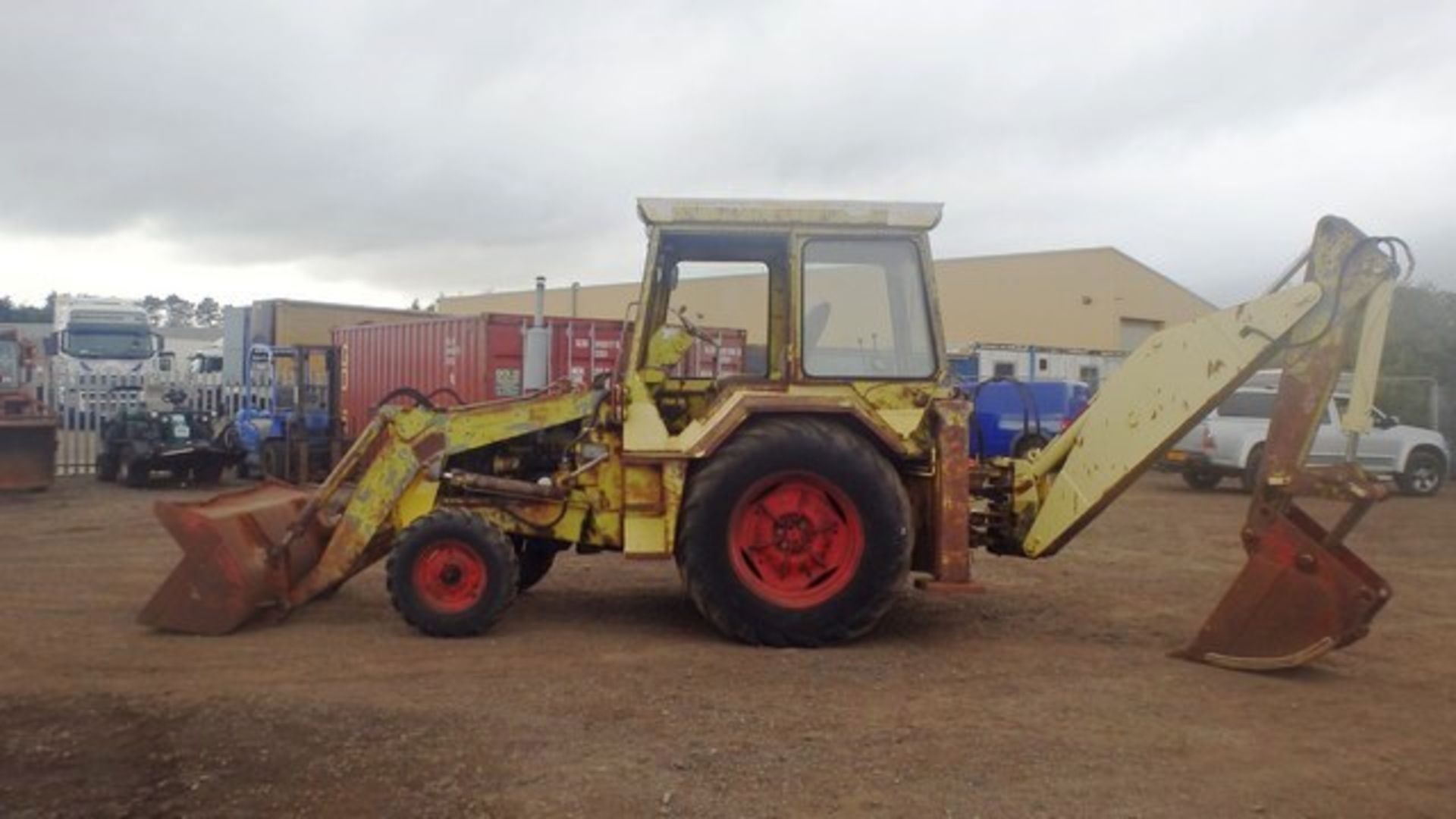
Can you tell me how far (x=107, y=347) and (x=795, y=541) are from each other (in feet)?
71.0

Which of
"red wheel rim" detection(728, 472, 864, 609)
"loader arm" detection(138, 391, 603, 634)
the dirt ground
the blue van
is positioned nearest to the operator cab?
"red wheel rim" detection(728, 472, 864, 609)

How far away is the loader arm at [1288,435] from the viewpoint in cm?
623

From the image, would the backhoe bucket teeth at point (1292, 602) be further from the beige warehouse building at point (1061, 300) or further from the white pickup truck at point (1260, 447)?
the beige warehouse building at point (1061, 300)

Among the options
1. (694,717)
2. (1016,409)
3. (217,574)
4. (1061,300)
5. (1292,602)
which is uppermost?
(1061,300)

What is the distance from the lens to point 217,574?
705 cm

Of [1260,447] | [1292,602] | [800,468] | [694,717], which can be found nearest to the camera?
[694,717]

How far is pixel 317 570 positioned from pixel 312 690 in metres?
1.62

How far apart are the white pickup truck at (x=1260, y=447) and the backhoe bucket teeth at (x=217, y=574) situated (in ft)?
49.4

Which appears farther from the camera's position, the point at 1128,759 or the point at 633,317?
the point at 633,317

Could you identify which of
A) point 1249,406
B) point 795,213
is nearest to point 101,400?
point 795,213

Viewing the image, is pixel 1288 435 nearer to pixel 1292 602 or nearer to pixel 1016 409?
pixel 1292 602

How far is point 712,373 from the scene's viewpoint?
7762 millimetres

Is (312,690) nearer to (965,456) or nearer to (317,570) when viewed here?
(317,570)

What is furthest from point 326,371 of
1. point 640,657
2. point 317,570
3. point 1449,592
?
point 1449,592
